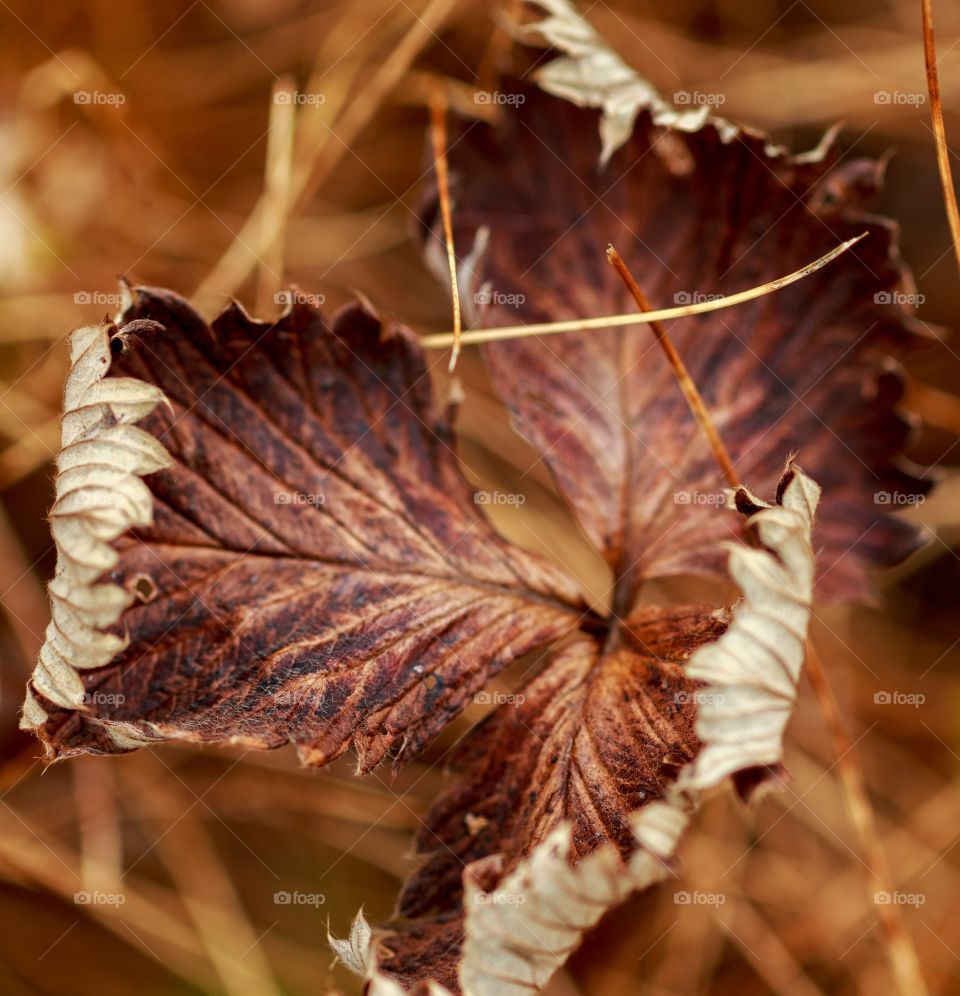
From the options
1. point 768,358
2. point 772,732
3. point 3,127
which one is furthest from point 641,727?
point 3,127

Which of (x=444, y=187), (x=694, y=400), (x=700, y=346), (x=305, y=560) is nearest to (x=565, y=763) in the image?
(x=305, y=560)

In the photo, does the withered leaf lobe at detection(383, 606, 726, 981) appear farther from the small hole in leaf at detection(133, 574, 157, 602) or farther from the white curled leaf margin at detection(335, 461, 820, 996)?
the small hole in leaf at detection(133, 574, 157, 602)

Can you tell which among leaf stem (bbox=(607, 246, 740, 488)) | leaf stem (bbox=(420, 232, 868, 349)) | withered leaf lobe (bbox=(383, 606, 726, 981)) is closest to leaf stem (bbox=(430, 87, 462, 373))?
leaf stem (bbox=(420, 232, 868, 349))

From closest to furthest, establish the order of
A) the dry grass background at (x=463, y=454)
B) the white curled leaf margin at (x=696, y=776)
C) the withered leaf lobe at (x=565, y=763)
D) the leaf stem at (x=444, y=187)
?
1. the white curled leaf margin at (x=696, y=776)
2. the withered leaf lobe at (x=565, y=763)
3. the leaf stem at (x=444, y=187)
4. the dry grass background at (x=463, y=454)

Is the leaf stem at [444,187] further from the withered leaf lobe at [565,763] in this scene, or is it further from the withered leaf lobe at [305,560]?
the withered leaf lobe at [565,763]

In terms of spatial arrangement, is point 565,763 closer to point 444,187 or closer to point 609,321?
point 609,321

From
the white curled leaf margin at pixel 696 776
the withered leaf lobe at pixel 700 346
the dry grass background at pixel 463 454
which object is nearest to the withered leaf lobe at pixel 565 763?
the white curled leaf margin at pixel 696 776

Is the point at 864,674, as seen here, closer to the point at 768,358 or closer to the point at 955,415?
the point at 955,415

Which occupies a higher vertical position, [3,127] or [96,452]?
[3,127]
